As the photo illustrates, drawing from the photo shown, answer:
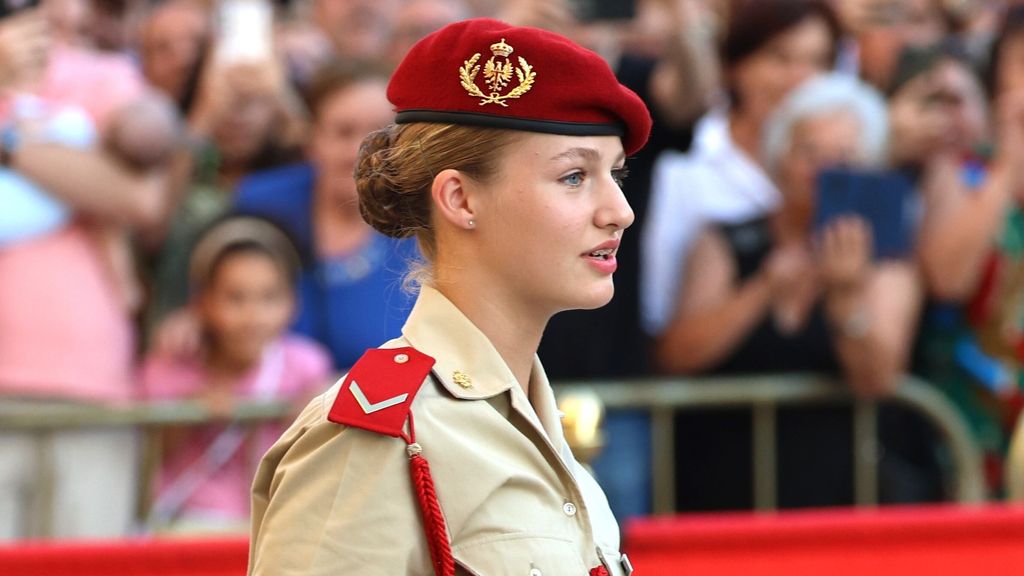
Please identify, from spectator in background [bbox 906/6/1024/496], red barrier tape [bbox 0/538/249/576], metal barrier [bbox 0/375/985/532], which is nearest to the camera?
red barrier tape [bbox 0/538/249/576]

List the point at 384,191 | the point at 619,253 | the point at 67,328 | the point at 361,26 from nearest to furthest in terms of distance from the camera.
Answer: the point at 384,191
the point at 67,328
the point at 619,253
the point at 361,26

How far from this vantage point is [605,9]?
573 centimetres

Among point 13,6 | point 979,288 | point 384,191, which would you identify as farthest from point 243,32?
point 384,191

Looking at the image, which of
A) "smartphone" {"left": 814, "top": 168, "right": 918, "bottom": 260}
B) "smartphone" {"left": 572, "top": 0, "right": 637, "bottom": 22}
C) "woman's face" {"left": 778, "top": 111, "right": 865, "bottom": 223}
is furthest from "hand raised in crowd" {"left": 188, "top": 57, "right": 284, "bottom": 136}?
"smartphone" {"left": 814, "top": 168, "right": 918, "bottom": 260}

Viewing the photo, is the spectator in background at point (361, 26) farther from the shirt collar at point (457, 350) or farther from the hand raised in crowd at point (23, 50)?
the shirt collar at point (457, 350)

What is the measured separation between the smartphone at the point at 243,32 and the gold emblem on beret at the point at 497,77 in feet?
10.5

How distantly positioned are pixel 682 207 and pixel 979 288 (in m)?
0.97

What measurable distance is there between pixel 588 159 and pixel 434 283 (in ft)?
0.92

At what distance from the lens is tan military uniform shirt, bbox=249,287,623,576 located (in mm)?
1952

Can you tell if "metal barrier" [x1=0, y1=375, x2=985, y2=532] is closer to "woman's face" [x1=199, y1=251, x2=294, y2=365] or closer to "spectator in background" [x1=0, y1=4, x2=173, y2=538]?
"woman's face" [x1=199, y1=251, x2=294, y2=365]

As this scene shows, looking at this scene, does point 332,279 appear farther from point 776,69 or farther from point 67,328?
point 776,69

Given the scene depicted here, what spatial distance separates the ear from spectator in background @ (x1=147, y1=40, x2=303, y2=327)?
9.70ft

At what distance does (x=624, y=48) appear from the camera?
5.39 m

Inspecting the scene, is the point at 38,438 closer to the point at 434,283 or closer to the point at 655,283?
the point at 655,283
